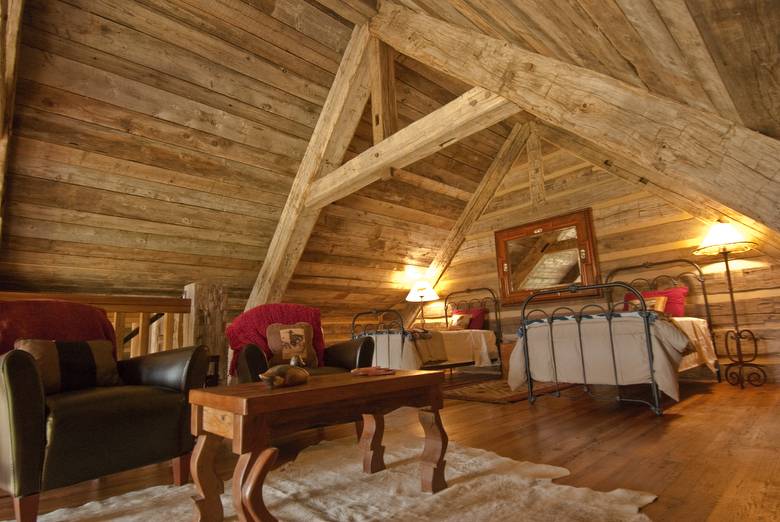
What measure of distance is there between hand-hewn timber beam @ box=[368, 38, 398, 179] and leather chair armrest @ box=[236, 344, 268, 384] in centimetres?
203

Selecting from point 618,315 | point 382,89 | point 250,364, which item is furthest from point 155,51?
point 618,315

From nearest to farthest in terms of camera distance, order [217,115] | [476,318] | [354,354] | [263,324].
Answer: [354,354], [263,324], [217,115], [476,318]

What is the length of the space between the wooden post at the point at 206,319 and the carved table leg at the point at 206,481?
2.05 m

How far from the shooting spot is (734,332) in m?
4.10

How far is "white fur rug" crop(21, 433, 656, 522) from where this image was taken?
4.77 feet

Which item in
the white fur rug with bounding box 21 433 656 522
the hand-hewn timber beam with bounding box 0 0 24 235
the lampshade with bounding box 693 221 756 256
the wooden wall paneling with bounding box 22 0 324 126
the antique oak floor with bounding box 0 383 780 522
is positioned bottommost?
the antique oak floor with bounding box 0 383 780 522

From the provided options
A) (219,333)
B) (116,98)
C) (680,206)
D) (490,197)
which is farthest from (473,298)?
(116,98)

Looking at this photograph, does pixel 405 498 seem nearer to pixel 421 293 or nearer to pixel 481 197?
pixel 421 293

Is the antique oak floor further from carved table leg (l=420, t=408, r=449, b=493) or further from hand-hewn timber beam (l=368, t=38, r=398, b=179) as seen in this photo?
hand-hewn timber beam (l=368, t=38, r=398, b=179)

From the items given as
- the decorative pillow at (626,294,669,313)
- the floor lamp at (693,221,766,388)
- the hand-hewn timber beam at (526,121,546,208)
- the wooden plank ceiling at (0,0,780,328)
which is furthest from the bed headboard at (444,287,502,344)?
the floor lamp at (693,221,766,388)

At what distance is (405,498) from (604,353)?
2.10 m

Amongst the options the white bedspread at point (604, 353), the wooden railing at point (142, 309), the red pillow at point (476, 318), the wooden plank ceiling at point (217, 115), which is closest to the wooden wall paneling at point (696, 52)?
the wooden plank ceiling at point (217, 115)

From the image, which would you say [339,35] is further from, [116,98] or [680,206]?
[680,206]

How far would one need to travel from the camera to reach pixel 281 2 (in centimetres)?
371
